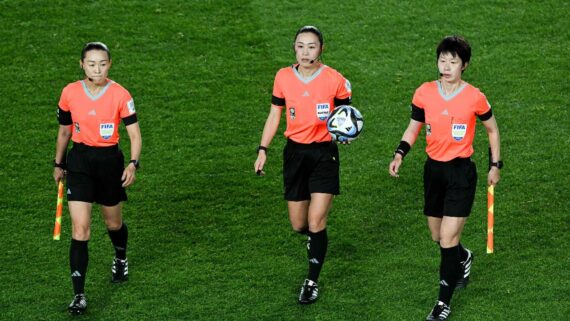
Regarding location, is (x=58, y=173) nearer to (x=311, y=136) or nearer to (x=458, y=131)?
(x=311, y=136)

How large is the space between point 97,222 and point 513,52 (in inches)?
230

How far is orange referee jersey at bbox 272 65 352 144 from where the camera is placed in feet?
31.9

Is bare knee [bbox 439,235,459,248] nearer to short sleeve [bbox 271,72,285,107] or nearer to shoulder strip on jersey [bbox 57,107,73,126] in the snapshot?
short sleeve [bbox 271,72,285,107]

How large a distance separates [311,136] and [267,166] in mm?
2715

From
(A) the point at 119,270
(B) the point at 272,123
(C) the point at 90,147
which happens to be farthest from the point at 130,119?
(A) the point at 119,270

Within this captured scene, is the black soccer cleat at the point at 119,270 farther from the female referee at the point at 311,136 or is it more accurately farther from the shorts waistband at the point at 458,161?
the shorts waistband at the point at 458,161

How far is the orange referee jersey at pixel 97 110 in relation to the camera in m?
9.58

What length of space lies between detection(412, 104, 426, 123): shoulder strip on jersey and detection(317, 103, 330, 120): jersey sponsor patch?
0.71m

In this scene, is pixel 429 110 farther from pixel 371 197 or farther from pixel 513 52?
pixel 513 52

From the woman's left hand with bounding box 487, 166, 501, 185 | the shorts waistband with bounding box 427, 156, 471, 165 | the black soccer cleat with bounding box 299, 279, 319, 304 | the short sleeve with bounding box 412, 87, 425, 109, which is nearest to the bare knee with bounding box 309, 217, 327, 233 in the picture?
the black soccer cleat with bounding box 299, 279, 319, 304

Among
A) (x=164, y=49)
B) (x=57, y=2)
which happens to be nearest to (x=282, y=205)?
(x=164, y=49)

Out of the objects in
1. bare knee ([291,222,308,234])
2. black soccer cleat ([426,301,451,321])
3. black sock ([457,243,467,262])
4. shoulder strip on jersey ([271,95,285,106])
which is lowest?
black soccer cleat ([426,301,451,321])

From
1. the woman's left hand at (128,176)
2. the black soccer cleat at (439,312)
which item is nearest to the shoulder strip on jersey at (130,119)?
the woman's left hand at (128,176)

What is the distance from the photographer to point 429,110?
9.38 m
